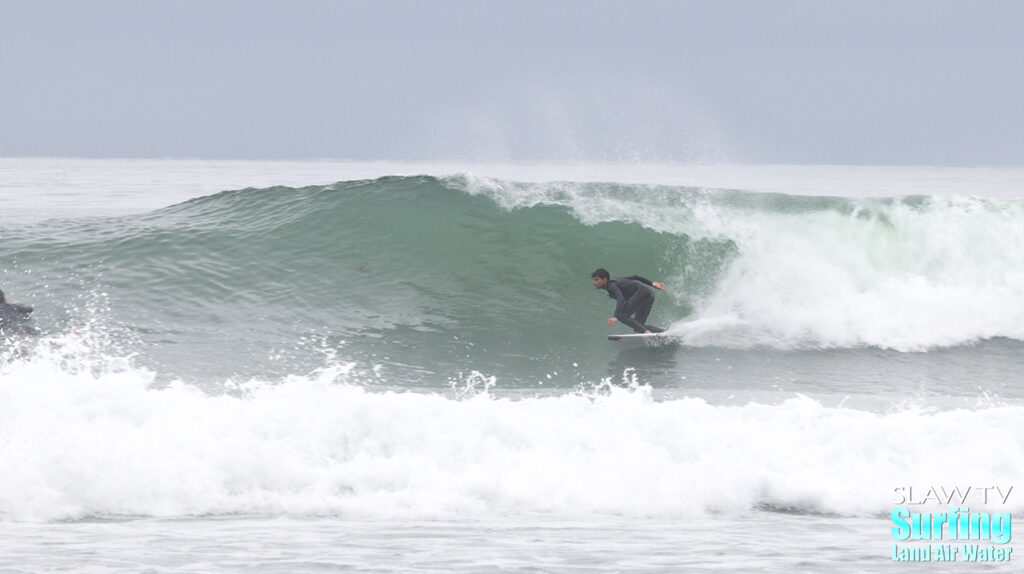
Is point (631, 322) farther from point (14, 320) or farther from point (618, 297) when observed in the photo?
point (14, 320)

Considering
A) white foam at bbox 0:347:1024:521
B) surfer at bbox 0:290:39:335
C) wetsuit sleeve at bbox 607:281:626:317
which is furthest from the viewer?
wetsuit sleeve at bbox 607:281:626:317

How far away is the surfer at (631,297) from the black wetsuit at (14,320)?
22.7 feet

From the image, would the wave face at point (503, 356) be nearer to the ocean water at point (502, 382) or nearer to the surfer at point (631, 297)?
the ocean water at point (502, 382)

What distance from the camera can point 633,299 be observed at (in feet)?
→ 46.0

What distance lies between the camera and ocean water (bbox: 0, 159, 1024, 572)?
23.0 feet

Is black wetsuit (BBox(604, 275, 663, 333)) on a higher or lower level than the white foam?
higher

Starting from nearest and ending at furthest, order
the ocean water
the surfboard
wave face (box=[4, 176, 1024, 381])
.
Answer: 1. the ocean water
2. the surfboard
3. wave face (box=[4, 176, 1024, 381])

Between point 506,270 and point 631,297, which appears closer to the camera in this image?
point 631,297

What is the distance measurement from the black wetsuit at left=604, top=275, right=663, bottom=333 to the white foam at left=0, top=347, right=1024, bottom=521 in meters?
4.37

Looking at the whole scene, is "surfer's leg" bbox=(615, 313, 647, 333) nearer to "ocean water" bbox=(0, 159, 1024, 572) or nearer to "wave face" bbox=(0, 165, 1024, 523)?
"wave face" bbox=(0, 165, 1024, 523)

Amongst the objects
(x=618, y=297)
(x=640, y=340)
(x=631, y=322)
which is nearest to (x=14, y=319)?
(x=618, y=297)

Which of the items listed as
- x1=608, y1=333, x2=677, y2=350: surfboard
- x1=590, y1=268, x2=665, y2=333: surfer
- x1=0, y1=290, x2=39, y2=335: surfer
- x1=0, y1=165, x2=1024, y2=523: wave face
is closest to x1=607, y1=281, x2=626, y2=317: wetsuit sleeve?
x1=590, y1=268, x2=665, y2=333: surfer

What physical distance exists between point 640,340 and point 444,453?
6.14m

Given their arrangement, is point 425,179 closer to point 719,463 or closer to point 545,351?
point 545,351
